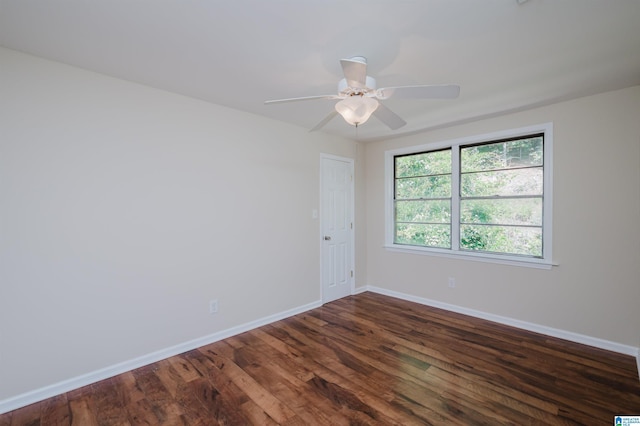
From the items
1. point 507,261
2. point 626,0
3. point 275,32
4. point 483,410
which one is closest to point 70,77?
point 275,32

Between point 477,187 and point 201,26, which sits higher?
point 201,26

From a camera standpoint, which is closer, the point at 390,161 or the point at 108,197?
the point at 108,197

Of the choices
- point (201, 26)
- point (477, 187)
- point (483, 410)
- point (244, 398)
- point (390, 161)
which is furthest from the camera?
point (390, 161)

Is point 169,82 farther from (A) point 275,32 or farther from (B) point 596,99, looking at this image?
(B) point 596,99

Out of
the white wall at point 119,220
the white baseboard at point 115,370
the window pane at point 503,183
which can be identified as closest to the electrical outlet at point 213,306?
the white wall at point 119,220

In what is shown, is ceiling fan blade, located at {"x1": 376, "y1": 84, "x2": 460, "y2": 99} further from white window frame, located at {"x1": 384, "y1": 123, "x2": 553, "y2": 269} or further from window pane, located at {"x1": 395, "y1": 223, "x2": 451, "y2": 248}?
window pane, located at {"x1": 395, "y1": 223, "x2": 451, "y2": 248}

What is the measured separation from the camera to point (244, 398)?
2.10 metres

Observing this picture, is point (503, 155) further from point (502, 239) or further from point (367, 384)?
point (367, 384)

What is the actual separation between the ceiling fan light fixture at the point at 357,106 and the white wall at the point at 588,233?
2238 millimetres

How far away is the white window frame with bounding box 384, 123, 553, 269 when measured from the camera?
3.04 m

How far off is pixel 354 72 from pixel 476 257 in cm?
292

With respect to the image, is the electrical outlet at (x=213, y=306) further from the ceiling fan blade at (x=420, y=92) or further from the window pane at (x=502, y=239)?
the window pane at (x=502, y=239)

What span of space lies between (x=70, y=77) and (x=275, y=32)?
163 centimetres

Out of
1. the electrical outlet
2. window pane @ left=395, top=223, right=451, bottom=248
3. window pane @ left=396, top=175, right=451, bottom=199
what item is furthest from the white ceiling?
the electrical outlet
